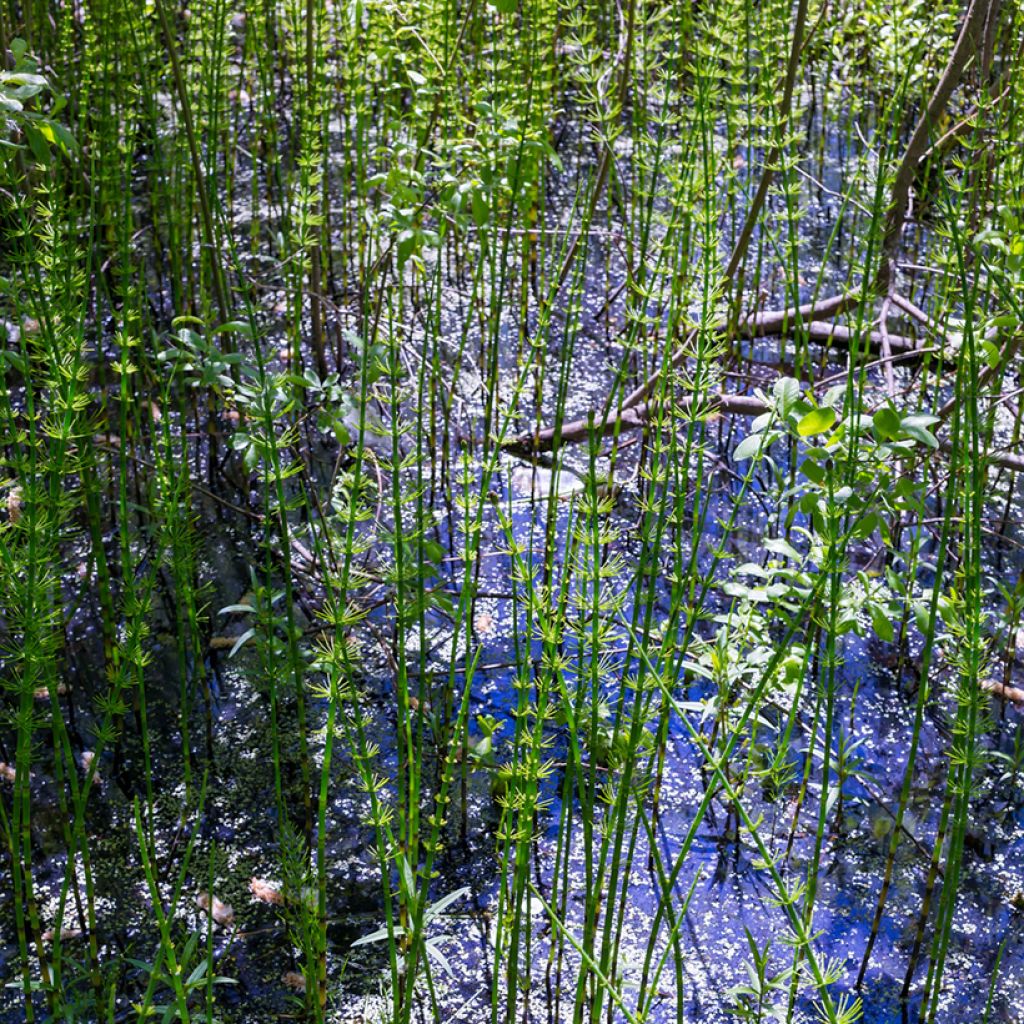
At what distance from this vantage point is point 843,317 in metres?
3.44

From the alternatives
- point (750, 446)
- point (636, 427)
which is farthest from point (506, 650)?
point (750, 446)

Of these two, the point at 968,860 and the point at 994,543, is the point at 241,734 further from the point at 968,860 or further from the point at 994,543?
the point at 994,543

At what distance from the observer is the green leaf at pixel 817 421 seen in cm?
157

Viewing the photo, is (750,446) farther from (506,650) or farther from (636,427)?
(636,427)

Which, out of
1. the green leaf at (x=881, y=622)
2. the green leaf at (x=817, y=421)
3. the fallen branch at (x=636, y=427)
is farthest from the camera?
the fallen branch at (x=636, y=427)

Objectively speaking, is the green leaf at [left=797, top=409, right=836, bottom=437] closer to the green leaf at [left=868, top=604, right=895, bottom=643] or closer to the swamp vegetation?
the swamp vegetation

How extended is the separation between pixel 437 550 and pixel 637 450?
1073mm

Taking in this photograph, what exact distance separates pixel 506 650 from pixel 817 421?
43.5 inches

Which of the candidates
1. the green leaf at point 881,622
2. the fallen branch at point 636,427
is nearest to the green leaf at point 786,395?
the green leaf at point 881,622

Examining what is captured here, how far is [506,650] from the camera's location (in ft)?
8.29

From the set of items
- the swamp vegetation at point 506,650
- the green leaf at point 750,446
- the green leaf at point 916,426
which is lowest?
the swamp vegetation at point 506,650

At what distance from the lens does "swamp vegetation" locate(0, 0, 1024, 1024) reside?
1.59 meters

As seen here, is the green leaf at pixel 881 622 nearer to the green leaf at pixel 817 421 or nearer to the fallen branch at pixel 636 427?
the green leaf at pixel 817 421

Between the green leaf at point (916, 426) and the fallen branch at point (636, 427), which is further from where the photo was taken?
the fallen branch at point (636, 427)
